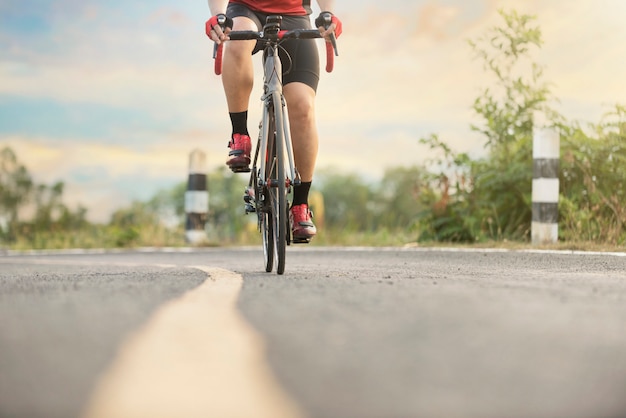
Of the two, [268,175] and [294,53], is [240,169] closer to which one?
[268,175]

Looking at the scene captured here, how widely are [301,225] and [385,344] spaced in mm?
2749

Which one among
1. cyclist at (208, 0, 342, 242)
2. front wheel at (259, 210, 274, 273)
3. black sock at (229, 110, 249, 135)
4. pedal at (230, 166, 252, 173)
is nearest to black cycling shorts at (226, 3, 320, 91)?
cyclist at (208, 0, 342, 242)

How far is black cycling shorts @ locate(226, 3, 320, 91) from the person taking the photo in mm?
4852

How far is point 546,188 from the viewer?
7660 millimetres

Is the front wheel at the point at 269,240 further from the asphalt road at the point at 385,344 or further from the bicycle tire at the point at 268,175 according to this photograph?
the asphalt road at the point at 385,344

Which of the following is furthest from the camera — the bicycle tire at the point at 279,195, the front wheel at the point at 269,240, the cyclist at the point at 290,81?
the cyclist at the point at 290,81

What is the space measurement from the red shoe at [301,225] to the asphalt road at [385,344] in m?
1.40

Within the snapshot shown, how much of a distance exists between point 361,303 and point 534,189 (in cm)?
546

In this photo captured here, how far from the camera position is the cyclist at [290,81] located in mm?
4777

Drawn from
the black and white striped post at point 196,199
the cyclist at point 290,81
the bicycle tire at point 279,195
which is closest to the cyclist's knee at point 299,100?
the cyclist at point 290,81

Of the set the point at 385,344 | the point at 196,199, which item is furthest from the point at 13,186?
the point at 385,344

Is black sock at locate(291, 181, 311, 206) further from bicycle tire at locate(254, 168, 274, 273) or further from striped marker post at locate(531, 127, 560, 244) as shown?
striped marker post at locate(531, 127, 560, 244)

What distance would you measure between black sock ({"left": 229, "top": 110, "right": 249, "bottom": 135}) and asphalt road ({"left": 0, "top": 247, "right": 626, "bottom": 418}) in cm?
195

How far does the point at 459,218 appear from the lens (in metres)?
8.66
